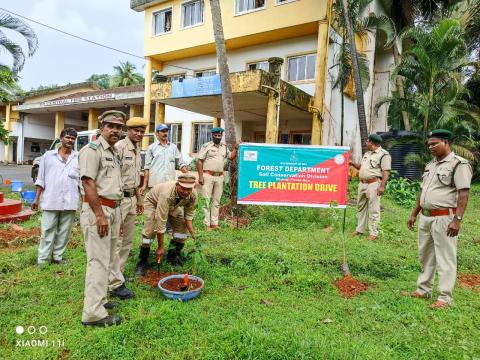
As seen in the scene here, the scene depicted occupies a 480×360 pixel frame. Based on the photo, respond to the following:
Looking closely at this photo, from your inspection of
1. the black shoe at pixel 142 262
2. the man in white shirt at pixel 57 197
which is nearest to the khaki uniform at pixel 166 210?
the black shoe at pixel 142 262

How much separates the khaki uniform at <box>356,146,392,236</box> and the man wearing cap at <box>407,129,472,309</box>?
233cm

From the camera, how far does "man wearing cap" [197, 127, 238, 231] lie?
6492mm

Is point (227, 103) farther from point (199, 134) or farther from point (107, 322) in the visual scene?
point (199, 134)

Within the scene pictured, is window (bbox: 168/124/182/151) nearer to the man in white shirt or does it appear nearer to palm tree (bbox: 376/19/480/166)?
palm tree (bbox: 376/19/480/166)

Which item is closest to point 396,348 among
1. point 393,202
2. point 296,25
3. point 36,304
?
point 36,304

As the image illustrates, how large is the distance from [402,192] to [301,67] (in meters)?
6.03

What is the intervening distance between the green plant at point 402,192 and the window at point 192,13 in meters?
10.6

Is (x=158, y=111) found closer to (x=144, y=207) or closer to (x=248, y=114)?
(x=248, y=114)

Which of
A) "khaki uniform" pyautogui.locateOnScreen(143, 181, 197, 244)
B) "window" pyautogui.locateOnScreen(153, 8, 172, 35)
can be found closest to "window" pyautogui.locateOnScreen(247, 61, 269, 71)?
"window" pyautogui.locateOnScreen(153, 8, 172, 35)

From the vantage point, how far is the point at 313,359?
2629 millimetres

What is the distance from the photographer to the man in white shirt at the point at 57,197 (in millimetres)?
4555

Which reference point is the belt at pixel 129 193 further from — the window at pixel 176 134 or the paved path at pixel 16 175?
the window at pixel 176 134

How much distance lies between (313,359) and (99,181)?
7.66 feet

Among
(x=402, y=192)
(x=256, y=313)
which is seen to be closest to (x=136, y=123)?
(x=256, y=313)
